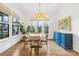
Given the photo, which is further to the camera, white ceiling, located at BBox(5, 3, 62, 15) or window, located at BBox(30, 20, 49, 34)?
window, located at BBox(30, 20, 49, 34)

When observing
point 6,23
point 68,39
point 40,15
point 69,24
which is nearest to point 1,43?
point 6,23

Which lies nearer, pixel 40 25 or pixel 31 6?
pixel 31 6

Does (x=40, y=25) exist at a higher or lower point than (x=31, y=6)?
lower

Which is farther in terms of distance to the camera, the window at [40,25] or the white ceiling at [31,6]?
the window at [40,25]

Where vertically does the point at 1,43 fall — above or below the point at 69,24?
below

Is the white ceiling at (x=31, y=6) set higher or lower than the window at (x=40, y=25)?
higher

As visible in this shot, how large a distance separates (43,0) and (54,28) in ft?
26.0

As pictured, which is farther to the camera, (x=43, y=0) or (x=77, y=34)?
(x=77, y=34)

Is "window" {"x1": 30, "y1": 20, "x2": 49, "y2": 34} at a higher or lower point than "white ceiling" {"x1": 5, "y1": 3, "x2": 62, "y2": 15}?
lower

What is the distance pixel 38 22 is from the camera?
9.37m

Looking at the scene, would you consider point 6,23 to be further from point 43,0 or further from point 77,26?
point 43,0

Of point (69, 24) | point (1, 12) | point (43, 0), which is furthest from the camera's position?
point (69, 24)

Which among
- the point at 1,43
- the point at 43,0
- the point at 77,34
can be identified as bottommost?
the point at 1,43

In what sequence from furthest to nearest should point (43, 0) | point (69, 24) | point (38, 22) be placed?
point (38, 22) < point (69, 24) < point (43, 0)
